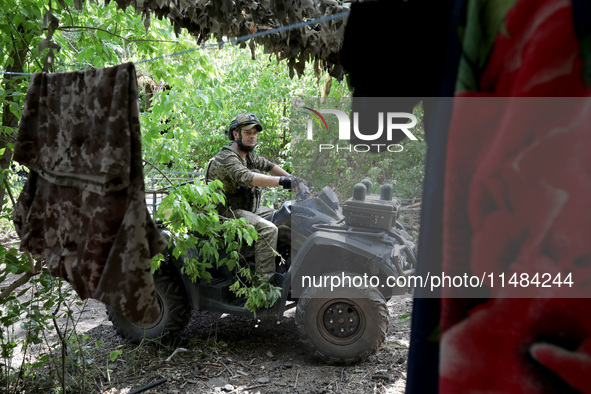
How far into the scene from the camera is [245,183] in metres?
3.89

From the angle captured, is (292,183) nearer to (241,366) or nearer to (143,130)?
(143,130)

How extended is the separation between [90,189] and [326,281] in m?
2.90

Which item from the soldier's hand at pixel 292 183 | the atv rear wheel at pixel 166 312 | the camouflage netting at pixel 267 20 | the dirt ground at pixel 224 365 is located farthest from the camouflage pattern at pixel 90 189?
the atv rear wheel at pixel 166 312

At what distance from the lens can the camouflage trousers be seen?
401 cm

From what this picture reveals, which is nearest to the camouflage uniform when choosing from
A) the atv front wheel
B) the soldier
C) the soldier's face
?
the soldier

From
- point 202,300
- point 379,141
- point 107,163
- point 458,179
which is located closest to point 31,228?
point 107,163

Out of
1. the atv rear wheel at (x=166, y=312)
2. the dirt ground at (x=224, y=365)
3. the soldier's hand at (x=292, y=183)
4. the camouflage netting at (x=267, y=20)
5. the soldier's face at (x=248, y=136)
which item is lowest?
the dirt ground at (x=224, y=365)

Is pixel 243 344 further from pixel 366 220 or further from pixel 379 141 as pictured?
pixel 379 141

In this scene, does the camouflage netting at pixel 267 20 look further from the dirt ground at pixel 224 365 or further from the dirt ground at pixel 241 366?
the dirt ground at pixel 241 366

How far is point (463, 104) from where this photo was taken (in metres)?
0.63

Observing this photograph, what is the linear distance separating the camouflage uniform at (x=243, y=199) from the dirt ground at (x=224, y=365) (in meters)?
0.85

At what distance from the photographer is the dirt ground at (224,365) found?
11.8ft

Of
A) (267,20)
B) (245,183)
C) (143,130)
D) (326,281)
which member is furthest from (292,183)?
(267,20)

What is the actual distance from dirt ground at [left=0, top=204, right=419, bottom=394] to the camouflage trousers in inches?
32.8
